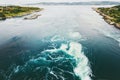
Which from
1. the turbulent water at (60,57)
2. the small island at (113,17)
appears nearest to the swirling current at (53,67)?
the turbulent water at (60,57)

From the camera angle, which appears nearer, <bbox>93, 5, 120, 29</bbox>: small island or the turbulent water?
the turbulent water

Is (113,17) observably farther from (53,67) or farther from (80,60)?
(53,67)

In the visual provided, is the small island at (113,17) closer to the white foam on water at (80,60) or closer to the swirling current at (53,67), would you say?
the white foam on water at (80,60)

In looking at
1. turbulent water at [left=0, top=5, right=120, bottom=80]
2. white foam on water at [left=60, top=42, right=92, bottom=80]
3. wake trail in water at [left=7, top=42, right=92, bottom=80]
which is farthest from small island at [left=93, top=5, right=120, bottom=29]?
wake trail in water at [left=7, top=42, right=92, bottom=80]

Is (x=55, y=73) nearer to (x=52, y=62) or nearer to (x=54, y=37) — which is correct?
(x=52, y=62)

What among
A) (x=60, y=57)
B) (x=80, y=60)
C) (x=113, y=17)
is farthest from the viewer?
(x=113, y=17)

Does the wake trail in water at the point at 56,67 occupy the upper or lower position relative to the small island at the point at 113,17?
upper

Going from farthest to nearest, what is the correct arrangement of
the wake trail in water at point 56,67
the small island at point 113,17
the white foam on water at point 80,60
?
the small island at point 113,17, the white foam on water at point 80,60, the wake trail in water at point 56,67

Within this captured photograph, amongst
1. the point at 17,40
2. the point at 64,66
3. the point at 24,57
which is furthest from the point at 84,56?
the point at 17,40

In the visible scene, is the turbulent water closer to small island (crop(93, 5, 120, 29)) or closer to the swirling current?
the swirling current

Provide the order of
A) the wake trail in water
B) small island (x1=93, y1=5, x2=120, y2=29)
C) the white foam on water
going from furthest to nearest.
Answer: small island (x1=93, y1=5, x2=120, y2=29)
the white foam on water
the wake trail in water

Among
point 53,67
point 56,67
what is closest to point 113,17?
point 56,67

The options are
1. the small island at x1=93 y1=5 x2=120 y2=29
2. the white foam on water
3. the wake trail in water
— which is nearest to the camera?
the wake trail in water
